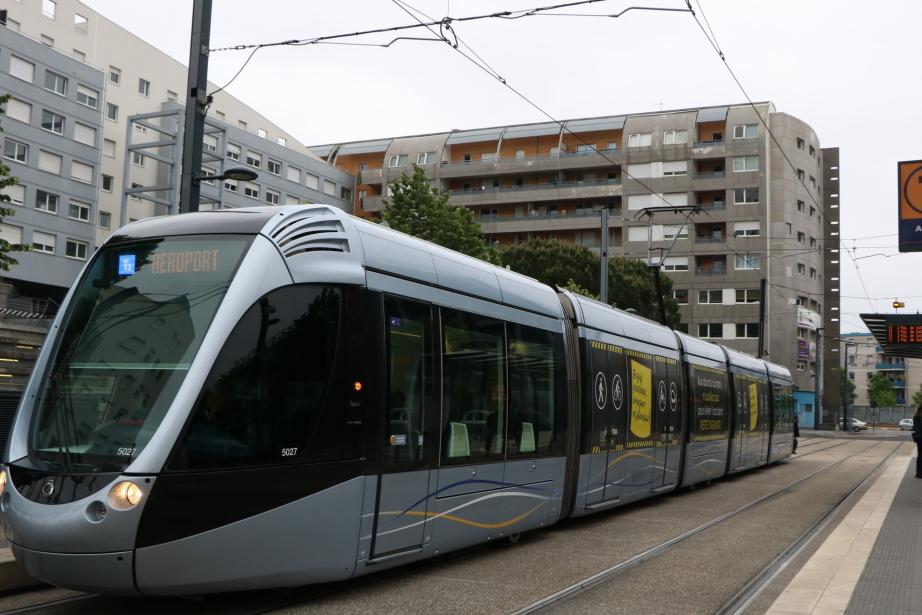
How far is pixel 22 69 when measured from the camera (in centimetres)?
4544

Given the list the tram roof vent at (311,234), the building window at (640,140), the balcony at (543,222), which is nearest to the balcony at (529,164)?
the building window at (640,140)

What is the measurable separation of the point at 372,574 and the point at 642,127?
66280mm

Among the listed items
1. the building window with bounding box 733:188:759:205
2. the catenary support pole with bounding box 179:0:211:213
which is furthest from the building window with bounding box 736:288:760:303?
the catenary support pole with bounding box 179:0:211:213

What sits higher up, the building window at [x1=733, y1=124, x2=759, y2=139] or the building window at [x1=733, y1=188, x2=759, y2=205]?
the building window at [x1=733, y1=124, x2=759, y2=139]

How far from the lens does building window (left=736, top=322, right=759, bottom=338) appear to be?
6873 cm

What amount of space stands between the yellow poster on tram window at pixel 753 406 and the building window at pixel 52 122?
3738cm

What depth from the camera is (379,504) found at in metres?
7.39

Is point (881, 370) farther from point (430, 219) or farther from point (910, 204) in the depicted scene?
point (910, 204)

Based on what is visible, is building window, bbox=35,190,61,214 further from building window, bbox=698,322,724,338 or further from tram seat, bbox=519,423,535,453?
building window, bbox=698,322,724,338

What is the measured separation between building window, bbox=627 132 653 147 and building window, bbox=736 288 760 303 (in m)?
12.4

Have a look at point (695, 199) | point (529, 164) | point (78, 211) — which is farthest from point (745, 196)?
point (78, 211)

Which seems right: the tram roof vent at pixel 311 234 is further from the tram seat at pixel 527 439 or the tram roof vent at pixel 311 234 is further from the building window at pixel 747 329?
the building window at pixel 747 329

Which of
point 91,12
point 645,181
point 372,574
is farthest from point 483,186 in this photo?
point 372,574

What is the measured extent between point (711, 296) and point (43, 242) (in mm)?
44656
